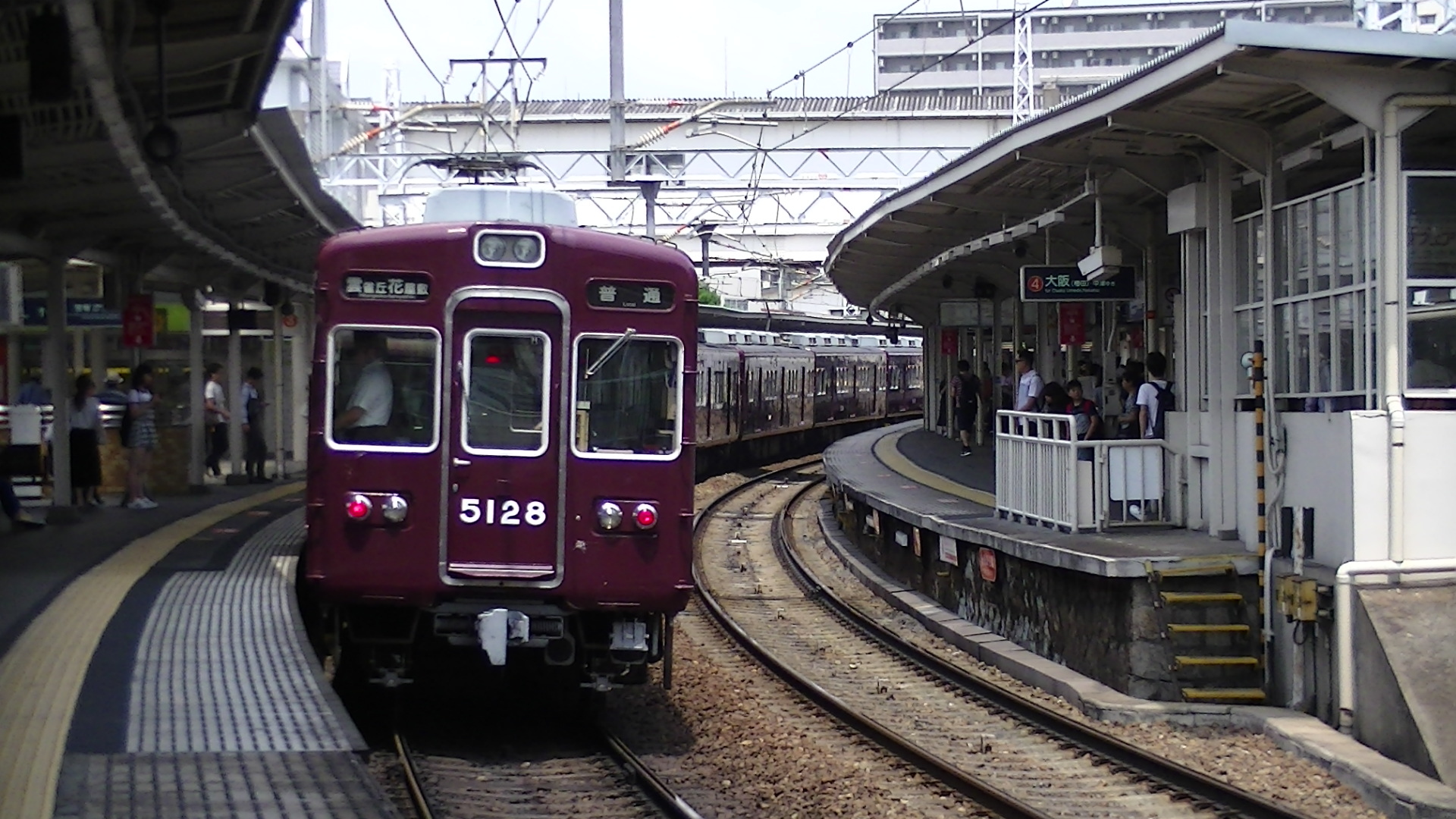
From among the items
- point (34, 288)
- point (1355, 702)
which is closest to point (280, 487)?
point (34, 288)

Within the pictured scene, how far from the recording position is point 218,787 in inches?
243

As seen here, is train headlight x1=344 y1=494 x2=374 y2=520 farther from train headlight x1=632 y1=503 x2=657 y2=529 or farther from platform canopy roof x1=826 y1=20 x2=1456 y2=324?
platform canopy roof x1=826 y1=20 x2=1456 y2=324

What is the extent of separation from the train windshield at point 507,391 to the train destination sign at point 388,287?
348mm

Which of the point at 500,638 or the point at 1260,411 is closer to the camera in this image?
the point at 500,638

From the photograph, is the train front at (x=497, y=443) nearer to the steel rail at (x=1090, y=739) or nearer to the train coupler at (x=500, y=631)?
the train coupler at (x=500, y=631)

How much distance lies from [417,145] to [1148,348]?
15.4 metres

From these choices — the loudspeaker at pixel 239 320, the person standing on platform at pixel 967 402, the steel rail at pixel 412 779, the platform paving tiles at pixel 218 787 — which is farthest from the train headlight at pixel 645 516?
the person standing on platform at pixel 967 402

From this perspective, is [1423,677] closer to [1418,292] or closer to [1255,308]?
[1418,292]

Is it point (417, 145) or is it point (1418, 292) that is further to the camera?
point (417, 145)

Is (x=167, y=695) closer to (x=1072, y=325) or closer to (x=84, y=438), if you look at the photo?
(x=84, y=438)

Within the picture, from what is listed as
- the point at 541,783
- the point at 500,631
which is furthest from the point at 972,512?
the point at 541,783

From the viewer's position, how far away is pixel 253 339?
83.2 feet

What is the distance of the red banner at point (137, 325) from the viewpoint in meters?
16.3

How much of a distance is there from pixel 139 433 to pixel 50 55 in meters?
8.57
